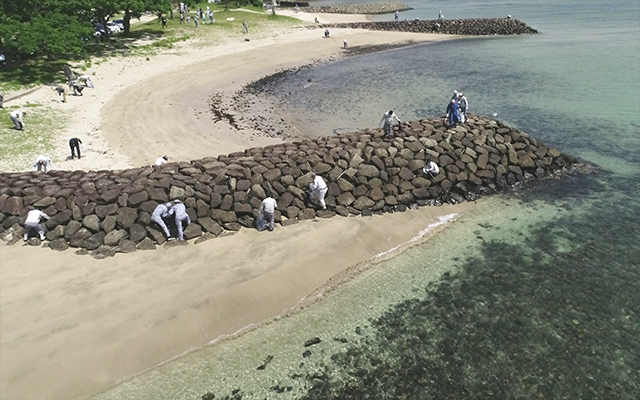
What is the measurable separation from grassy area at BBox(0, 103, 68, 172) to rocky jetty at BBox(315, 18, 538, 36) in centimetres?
4784

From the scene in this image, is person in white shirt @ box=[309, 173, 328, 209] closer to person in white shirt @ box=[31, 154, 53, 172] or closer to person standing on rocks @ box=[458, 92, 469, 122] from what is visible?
person standing on rocks @ box=[458, 92, 469, 122]

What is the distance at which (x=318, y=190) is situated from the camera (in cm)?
1670

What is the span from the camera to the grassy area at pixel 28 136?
2025cm

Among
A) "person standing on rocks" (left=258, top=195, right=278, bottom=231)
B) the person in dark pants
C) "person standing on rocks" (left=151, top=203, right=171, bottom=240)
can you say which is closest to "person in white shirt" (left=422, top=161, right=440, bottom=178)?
"person standing on rocks" (left=258, top=195, right=278, bottom=231)

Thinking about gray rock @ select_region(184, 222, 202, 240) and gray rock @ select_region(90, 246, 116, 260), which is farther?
gray rock @ select_region(184, 222, 202, 240)

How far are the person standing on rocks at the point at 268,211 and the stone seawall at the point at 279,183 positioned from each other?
1.94 feet

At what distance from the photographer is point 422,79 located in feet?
130

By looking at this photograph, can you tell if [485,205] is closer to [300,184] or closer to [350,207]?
[350,207]

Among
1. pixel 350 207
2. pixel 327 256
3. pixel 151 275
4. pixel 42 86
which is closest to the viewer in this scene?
pixel 151 275

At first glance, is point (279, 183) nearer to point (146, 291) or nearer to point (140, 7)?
point (146, 291)

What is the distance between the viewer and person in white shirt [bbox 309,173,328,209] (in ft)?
54.7

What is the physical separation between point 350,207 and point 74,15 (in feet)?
110

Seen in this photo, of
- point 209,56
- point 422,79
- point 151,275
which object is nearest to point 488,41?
point 422,79

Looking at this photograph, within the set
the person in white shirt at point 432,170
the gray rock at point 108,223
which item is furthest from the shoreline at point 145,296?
the person in white shirt at point 432,170
